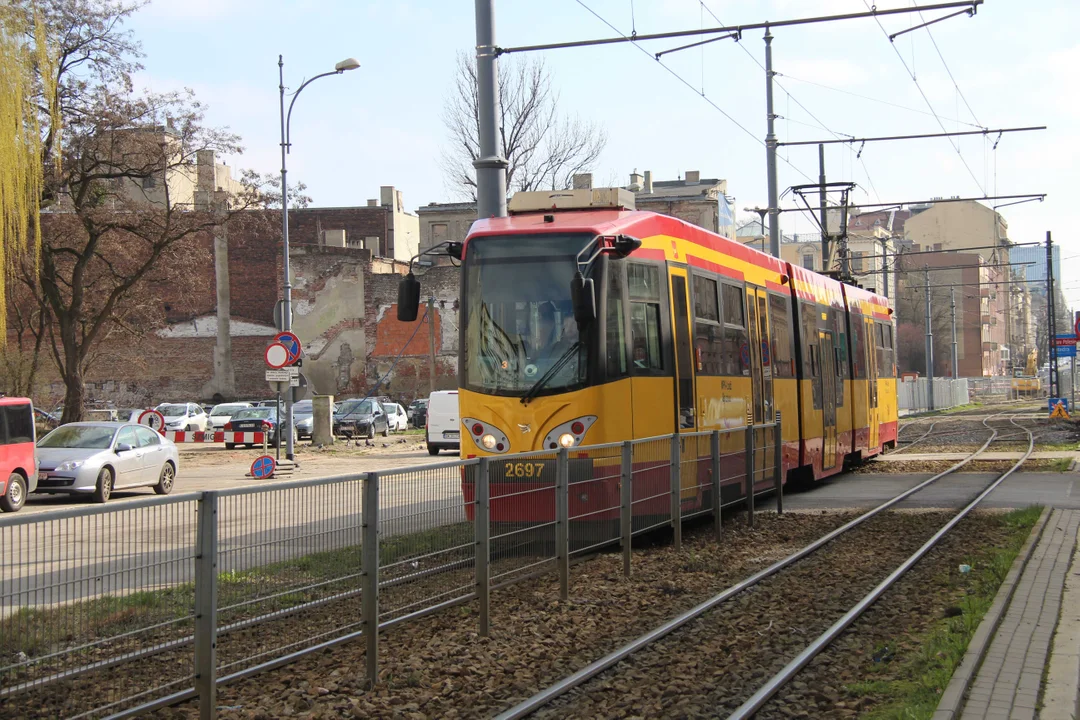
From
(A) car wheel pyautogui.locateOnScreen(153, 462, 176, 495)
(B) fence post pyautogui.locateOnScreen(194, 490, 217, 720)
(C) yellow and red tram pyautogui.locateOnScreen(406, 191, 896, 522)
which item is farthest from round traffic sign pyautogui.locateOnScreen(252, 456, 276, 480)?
(B) fence post pyautogui.locateOnScreen(194, 490, 217, 720)

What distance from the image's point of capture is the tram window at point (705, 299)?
47.6ft

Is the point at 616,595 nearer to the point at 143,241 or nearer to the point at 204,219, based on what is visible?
the point at 204,219

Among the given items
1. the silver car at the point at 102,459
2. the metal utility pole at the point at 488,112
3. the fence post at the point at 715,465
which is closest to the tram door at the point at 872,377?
the fence post at the point at 715,465

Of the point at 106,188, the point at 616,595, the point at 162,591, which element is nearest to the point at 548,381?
the point at 616,595

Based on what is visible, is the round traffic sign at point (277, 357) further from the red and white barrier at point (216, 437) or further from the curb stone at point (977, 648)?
the curb stone at point (977, 648)

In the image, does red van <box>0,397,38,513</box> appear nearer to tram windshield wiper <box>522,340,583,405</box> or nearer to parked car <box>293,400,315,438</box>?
tram windshield wiper <box>522,340,583,405</box>

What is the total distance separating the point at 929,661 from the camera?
7422mm

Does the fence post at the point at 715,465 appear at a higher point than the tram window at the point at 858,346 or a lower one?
lower

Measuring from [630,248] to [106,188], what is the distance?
23.0 m

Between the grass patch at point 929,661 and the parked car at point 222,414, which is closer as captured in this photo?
the grass patch at point 929,661

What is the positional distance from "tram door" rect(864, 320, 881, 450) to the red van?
50.5ft

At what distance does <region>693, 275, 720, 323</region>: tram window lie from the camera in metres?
14.5

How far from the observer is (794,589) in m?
10.6

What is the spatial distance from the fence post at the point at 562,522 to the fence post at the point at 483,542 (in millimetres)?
1288
